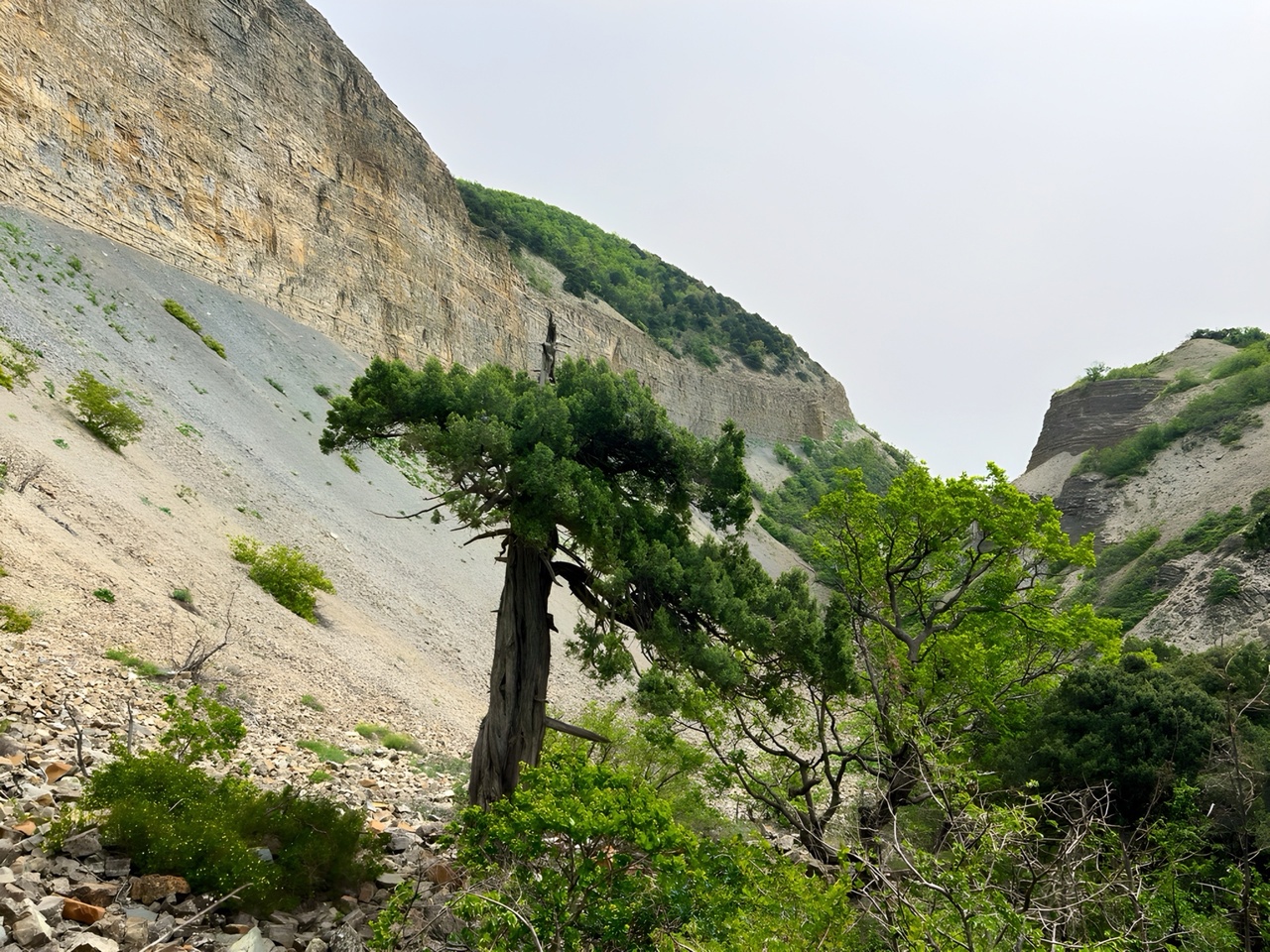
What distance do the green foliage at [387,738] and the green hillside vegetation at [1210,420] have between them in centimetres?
4719

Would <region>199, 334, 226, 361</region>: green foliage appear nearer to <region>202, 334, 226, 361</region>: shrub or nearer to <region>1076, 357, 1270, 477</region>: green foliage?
<region>202, 334, 226, 361</region>: shrub

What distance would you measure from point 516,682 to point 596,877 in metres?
3.64

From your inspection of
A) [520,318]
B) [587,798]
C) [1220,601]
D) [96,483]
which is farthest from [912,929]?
[520,318]

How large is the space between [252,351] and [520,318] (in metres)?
20.9

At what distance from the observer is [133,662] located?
33.8 feet

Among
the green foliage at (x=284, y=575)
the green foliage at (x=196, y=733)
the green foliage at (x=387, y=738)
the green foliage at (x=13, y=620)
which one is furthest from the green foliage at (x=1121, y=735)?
the green foliage at (x=13, y=620)

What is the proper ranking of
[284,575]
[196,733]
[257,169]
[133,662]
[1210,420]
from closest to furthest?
[196,733], [133,662], [284,575], [257,169], [1210,420]

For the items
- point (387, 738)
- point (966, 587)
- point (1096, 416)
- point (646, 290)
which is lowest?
point (387, 738)

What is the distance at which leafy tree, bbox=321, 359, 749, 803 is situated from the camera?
776 cm

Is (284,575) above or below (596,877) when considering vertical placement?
below

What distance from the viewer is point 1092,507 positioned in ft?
153

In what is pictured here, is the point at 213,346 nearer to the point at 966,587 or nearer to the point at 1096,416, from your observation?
the point at 966,587

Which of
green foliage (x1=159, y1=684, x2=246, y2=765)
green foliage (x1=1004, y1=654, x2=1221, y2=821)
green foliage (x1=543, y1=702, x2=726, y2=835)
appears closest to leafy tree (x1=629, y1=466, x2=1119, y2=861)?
green foliage (x1=543, y1=702, x2=726, y2=835)

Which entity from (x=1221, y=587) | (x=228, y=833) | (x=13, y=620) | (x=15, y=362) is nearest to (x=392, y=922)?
(x=228, y=833)
